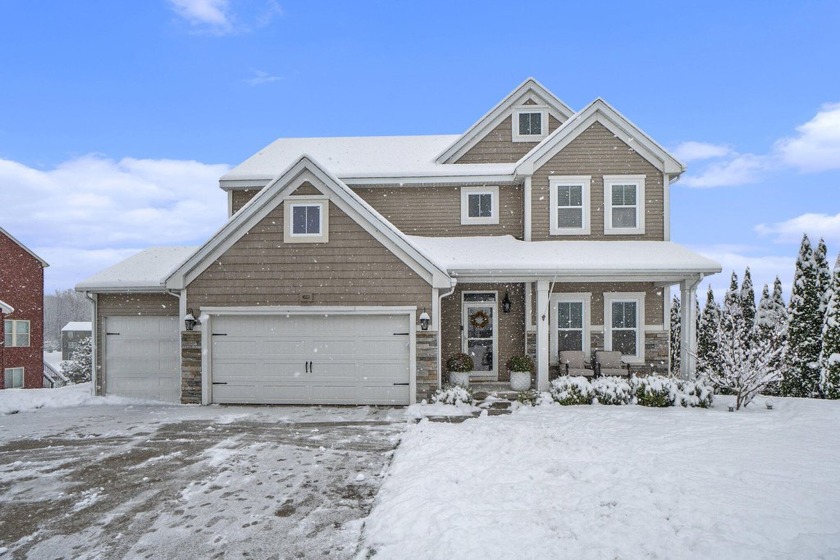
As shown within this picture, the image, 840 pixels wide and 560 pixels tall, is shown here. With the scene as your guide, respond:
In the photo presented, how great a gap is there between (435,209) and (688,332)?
7541 millimetres

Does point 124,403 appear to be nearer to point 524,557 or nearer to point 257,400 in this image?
point 257,400

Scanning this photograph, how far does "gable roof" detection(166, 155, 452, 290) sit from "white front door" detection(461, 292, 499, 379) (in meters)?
3.12

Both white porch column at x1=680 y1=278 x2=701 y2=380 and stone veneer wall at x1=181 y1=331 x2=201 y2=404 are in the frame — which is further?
white porch column at x1=680 y1=278 x2=701 y2=380

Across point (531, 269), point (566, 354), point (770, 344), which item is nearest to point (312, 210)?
point (531, 269)

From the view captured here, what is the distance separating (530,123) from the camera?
48.4ft

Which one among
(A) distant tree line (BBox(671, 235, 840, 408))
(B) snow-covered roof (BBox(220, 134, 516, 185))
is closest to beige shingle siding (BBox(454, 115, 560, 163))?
(B) snow-covered roof (BBox(220, 134, 516, 185))

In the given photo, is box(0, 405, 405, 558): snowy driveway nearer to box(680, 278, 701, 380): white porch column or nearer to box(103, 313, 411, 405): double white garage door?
box(103, 313, 411, 405): double white garage door

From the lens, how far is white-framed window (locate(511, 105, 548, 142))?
576 inches

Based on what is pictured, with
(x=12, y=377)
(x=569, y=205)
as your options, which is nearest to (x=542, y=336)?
(x=569, y=205)

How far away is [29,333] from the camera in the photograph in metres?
21.6

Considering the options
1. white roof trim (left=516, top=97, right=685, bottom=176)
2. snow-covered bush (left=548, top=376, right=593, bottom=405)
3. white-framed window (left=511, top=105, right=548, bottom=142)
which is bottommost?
snow-covered bush (left=548, top=376, right=593, bottom=405)

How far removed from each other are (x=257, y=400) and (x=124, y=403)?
3661 mm

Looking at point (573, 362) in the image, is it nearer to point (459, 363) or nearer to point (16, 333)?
point (459, 363)

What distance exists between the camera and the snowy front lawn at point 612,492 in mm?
4102
